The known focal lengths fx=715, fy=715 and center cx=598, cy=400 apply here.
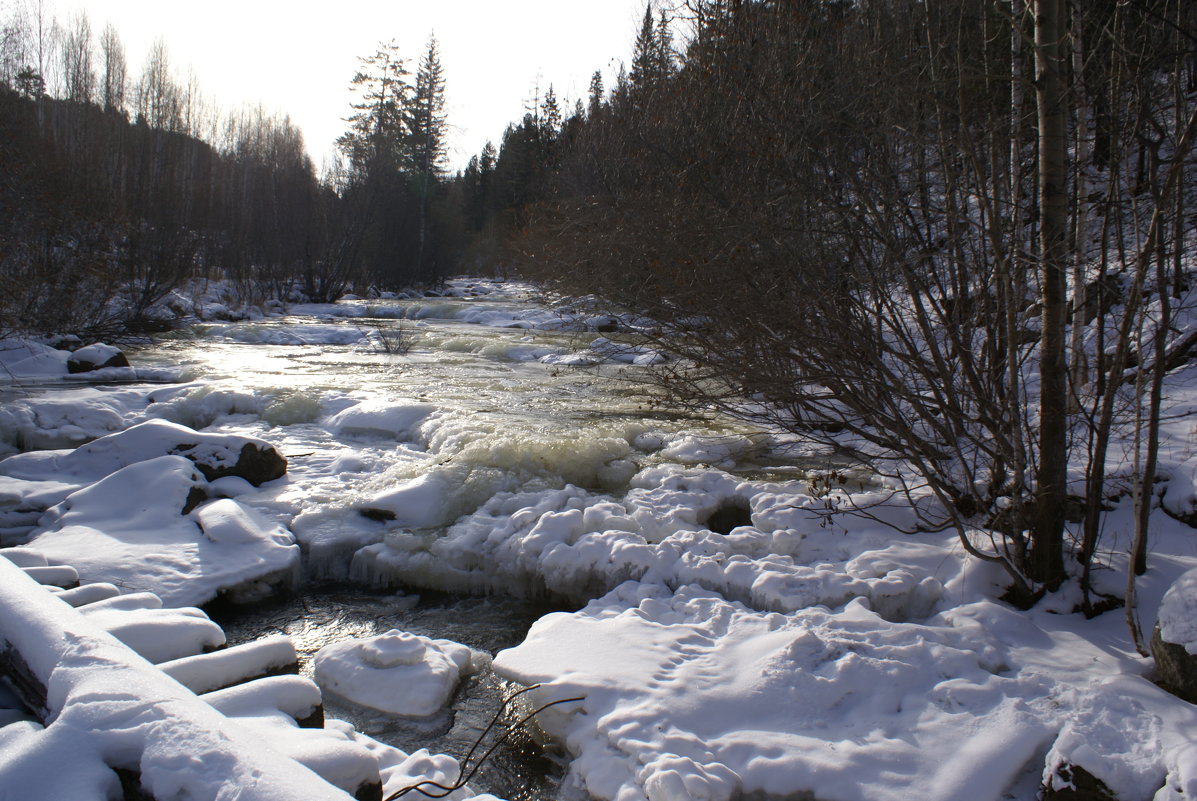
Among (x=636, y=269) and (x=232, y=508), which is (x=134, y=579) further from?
(x=636, y=269)

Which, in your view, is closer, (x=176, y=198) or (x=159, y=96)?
(x=176, y=198)

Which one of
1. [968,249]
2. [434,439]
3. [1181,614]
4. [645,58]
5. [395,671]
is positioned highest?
[645,58]

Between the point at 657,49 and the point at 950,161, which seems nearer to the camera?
the point at 950,161

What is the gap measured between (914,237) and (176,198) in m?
20.4

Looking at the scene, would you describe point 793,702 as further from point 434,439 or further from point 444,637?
point 434,439

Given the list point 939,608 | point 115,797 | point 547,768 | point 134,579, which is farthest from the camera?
point 134,579

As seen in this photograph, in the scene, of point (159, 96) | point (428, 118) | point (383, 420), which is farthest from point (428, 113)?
point (383, 420)

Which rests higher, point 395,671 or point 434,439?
point 434,439

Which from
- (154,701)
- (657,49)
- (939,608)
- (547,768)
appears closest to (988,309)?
(939,608)

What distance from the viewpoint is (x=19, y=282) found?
32.3ft

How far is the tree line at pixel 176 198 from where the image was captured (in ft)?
38.1

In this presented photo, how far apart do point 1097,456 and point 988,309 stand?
3.70ft

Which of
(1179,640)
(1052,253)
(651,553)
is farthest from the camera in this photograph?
(651,553)

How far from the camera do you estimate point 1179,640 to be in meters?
3.02
